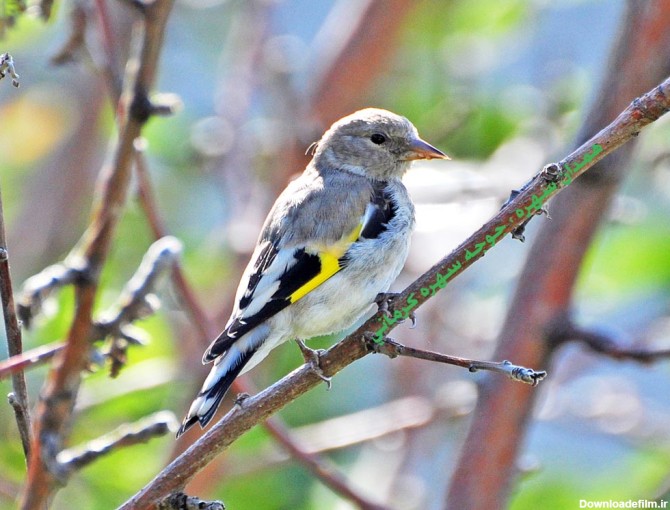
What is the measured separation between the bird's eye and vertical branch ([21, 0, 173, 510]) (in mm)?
1276

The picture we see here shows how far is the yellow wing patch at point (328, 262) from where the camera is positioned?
8.78ft

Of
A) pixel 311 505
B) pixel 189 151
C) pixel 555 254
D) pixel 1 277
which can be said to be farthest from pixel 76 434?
pixel 1 277

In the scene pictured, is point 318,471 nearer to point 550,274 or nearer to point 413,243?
point 550,274

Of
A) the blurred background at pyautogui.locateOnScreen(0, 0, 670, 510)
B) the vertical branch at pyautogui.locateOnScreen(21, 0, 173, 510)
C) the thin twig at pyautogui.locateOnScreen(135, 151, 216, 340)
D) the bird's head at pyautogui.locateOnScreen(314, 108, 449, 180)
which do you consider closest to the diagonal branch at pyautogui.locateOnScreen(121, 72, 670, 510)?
the vertical branch at pyautogui.locateOnScreen(21, 0, 173, 510)

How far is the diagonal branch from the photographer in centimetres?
169

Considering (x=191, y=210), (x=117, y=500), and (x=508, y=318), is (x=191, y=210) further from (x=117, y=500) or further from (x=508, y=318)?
(x=508, y=318)

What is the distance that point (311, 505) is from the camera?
3.82 m

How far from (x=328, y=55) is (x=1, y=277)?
3.65 m

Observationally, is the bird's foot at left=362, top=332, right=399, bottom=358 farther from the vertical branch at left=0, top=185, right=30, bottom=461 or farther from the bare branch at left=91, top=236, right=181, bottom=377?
the vertical branch at left=0, top=185, right=30, bottom=461

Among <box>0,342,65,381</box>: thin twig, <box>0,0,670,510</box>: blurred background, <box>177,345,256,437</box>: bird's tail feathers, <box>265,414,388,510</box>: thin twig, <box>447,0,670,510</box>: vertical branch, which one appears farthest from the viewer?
<box>0,0,670,510</box>: blurred background

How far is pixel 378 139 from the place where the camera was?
11.5ft

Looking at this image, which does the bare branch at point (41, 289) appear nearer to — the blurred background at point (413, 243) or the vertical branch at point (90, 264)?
the vertical branch at point (90, 264)

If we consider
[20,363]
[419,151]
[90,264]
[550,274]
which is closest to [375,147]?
[419,151]

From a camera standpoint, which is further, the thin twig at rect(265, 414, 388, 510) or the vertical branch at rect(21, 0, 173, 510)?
the thin twig at rect(265, 414, 388, 510)
